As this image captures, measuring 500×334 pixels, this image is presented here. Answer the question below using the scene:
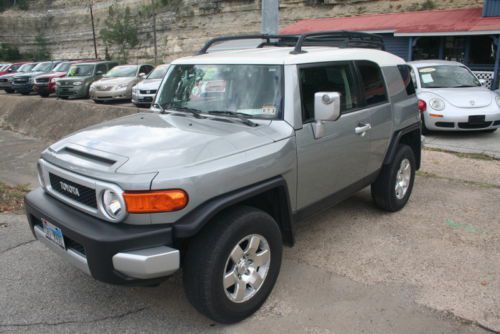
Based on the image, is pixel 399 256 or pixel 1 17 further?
pixel 1 17

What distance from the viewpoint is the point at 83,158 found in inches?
118

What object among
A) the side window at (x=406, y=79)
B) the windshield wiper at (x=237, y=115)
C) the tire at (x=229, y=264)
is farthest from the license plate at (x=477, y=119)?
the tire at (x=229, y=264)

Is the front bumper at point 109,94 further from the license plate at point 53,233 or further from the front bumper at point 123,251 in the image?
the front bumper at point 123,251

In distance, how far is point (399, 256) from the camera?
4.05 metres

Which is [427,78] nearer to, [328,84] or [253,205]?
[328,84]

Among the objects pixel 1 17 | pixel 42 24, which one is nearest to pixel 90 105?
pixel 42 24

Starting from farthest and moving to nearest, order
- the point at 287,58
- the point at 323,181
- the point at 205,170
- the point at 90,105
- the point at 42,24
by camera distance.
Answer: the point at 42,24 → the point at 90,105 → the point at 323,181 → the point at 287,58 → the point at 205,170

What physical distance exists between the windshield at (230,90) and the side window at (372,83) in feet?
3.92

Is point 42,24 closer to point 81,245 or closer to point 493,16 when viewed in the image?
point 493,16

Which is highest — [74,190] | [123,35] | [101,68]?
[123,35]

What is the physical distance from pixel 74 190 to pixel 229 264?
1.17m

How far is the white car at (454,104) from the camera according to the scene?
900 cm

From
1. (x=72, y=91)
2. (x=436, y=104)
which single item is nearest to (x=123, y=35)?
(x=72, y=91)

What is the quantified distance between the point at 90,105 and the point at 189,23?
29.1 meters
